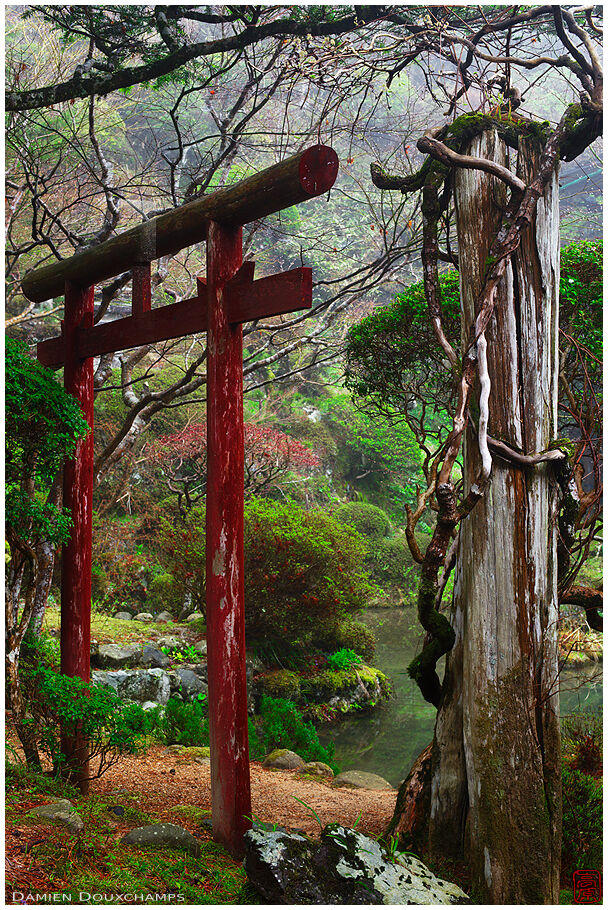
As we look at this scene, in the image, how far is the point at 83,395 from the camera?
4133 millimetres

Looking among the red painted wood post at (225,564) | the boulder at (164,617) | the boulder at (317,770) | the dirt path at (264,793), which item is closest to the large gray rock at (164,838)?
the red painted wood post at (225,564)

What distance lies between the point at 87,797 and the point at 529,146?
403 centimetres

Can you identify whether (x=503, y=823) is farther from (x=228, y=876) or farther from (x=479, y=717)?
(x=228, y=876)

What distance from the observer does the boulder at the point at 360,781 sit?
16.4 feet

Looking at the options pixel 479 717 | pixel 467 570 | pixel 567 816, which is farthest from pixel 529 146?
pixel 567 816

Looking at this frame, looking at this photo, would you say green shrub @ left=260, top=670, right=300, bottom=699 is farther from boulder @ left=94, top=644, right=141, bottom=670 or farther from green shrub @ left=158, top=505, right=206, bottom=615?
boulder @ left=94, top=644, right=141, bottom=670

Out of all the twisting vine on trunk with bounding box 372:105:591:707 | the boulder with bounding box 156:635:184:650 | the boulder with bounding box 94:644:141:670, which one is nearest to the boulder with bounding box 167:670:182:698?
the boulder with bounding box 94:644:141:670

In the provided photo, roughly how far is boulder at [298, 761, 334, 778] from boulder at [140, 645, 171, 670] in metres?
1.89

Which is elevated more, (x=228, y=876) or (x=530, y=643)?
(x=530, y=643)

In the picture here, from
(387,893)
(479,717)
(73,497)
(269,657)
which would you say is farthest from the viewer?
(269,657)

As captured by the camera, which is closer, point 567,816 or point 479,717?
point 479,717

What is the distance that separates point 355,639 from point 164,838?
5.70m

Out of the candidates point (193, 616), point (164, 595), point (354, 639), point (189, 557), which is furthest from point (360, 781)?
point (164, 595)

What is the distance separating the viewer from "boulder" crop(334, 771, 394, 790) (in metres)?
5.01
